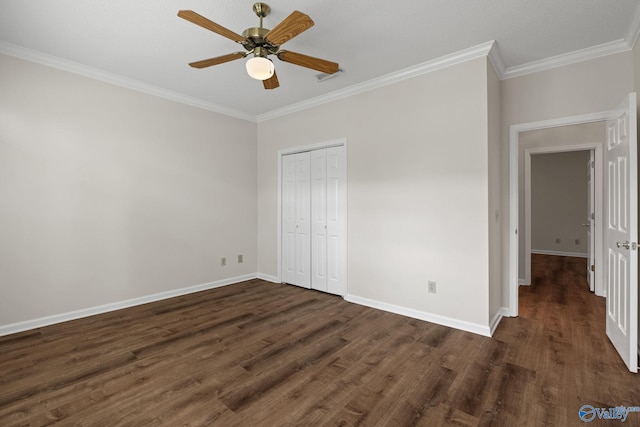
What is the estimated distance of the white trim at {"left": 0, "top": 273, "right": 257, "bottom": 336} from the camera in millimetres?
2879

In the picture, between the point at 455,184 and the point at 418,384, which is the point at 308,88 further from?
the point at 418,384

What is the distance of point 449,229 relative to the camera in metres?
3.01

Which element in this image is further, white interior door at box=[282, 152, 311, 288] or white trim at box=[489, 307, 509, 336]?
Answer: white interior door at box=[282, 152, 311, 288]

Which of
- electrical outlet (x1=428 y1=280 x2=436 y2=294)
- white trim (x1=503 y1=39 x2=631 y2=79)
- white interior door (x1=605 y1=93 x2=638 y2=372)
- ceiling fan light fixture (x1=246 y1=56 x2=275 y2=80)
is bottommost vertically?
electrical outlet (x1=428 y1=280 x2=436 y2=294)

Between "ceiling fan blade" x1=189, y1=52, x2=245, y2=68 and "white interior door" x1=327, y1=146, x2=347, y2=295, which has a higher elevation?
"ceiling fan blade" x1=189, y1=52, x2=245, y2=68

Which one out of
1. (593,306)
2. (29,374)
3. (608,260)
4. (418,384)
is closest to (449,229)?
(608,260)

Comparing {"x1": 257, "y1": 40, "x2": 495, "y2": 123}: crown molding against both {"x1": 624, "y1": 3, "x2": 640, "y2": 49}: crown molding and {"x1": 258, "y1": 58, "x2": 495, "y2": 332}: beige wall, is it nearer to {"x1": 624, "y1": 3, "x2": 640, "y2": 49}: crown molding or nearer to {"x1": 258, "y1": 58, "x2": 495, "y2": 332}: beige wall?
{"x1": 258, "y1": 58, "x2": 495, "y2": 332}: beige wall

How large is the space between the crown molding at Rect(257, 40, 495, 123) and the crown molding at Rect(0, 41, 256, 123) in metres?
1.07

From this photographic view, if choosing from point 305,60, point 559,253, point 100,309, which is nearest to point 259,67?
point 305,60

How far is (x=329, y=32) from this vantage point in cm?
255

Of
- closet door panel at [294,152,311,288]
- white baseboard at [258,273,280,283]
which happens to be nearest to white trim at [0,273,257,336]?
white baseboard at [258,273,280,283]

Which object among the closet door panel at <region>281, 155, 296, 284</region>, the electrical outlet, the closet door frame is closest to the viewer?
the electrical outlet

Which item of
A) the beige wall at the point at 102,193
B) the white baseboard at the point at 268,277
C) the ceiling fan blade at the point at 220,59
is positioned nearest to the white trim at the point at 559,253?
the white baseboard at the point at 268,277

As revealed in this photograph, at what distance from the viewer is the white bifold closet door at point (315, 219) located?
398cm
